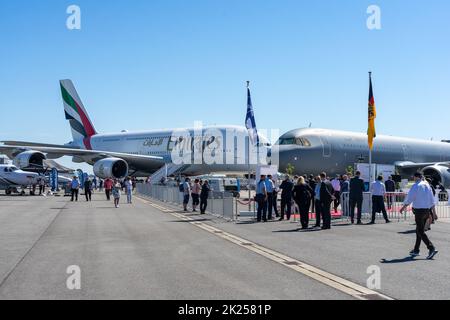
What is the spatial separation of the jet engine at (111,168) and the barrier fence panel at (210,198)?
203cm

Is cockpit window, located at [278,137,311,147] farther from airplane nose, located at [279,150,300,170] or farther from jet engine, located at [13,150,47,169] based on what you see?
jet engine, located at [13,150,47,169]

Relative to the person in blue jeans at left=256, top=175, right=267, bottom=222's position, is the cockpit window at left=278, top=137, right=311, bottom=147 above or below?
above

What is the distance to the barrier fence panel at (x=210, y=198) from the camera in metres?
22.0

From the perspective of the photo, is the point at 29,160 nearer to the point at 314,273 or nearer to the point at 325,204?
the point at 325,204

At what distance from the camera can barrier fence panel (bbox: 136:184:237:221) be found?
2198cm

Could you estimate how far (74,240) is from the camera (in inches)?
566

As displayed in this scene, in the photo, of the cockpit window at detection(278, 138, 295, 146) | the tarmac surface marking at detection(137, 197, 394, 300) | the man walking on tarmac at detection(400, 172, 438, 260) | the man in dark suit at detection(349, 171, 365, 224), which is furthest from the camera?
the cockpit window at detection(278, 138, 295, 146)

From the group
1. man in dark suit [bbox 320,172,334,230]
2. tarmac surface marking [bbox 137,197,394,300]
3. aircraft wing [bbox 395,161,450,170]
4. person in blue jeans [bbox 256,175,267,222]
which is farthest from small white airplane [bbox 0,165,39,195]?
tarmac surface marking [bbox 137,197,394,300]

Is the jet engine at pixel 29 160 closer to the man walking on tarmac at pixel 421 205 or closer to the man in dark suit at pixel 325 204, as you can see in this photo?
the man in dark suit at pixel 325 204

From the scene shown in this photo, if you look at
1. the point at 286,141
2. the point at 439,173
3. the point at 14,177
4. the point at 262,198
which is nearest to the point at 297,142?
the point at 286,141

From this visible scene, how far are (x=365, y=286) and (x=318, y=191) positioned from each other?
9.98 meters

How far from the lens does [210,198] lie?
27156 millimetres

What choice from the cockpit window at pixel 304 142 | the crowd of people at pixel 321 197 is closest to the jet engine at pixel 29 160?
the cockpit window at pixel 304 142
